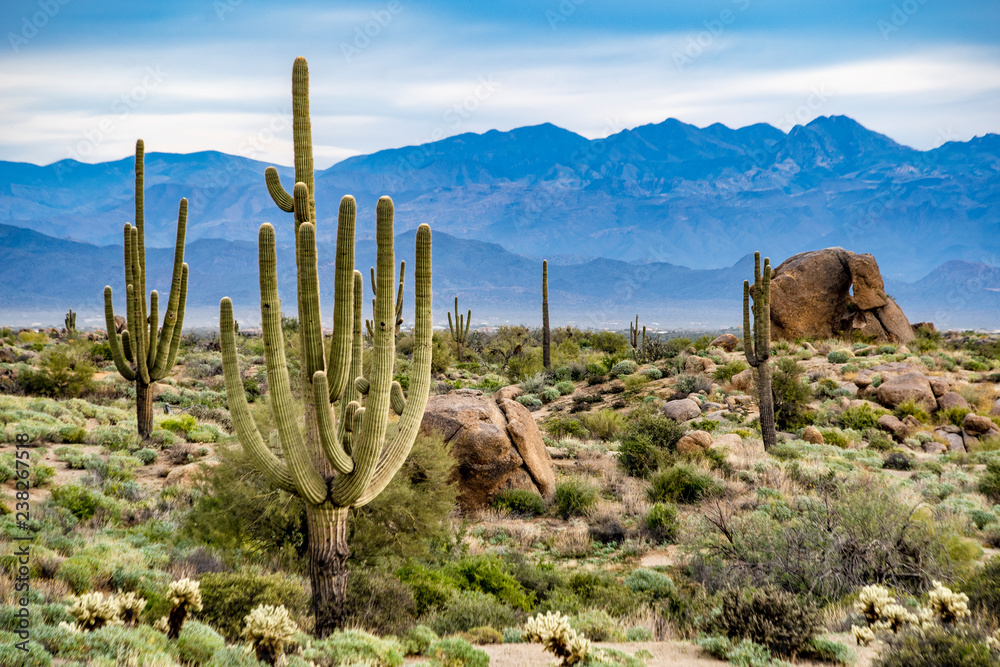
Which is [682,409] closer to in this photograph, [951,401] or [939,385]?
[951,401]

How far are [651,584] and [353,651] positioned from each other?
4.50 m

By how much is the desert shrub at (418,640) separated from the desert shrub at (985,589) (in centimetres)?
547

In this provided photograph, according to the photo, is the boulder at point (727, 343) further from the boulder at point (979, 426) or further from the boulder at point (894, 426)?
the boulder at point (979, 426)

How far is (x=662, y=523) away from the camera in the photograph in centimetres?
1131

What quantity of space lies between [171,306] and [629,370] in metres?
19.2

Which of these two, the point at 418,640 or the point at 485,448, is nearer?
the point at 418,640

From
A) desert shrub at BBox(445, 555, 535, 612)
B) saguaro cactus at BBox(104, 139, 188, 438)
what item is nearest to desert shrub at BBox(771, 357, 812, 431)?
desert shrub at BBox(445, 555, 535, 612)

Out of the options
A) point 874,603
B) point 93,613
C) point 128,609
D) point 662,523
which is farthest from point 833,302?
point 93,613

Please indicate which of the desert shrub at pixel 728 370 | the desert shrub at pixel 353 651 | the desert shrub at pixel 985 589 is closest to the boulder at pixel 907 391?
the desert shrub at pixel 728 370

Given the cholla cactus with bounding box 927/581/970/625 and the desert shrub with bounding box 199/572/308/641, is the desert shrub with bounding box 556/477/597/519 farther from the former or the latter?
the cholla cactus with bounding box 927/581/970/625

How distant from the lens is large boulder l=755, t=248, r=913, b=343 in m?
33.2

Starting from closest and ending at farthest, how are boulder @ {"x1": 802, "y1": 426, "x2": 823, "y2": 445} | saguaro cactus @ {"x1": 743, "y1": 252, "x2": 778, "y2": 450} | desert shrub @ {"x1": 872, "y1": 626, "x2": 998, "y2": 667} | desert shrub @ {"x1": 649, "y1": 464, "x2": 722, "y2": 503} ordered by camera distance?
desert shrub @ {"x1": 872, "y1": 626, "x2": 998, "y2": 667} → desert shrub @ {"x1": 649, "y1": 464, "x2": 722, "y2": 503} → saguaro cactus @ {"x1": 743, "y1": 252, "x2": 778, "y2": 450} → boulder @ {"x1": 802, "y1": 426, "x2": 823, "y2": 445}

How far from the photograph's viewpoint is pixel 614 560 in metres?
10.4

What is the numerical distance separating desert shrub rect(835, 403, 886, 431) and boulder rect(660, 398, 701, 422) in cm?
414
